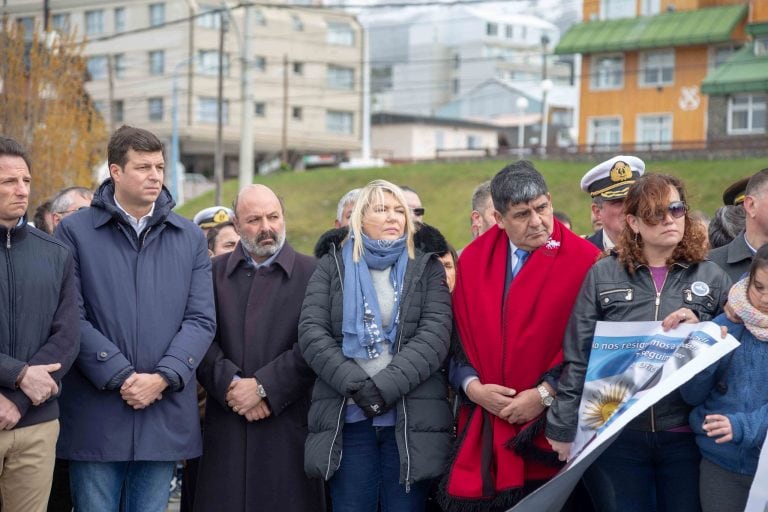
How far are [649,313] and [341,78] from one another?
58.6 m

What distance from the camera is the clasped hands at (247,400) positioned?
5266 mm

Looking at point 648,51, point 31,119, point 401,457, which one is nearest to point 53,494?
point 401,457

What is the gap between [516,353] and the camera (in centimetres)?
464

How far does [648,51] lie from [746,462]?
3972 centimetres

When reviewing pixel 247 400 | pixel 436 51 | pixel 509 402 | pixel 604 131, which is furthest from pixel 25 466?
pixel 436 51

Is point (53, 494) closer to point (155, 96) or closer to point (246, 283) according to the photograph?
point (246, 283)

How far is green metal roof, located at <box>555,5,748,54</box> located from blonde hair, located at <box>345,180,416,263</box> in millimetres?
36495

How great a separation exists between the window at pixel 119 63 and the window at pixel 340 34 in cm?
1312

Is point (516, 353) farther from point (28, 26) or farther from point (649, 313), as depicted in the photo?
point (28, 26)

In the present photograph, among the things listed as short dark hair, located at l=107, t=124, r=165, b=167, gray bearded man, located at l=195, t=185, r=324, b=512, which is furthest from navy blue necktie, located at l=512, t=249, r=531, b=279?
short dark hair, located at l=107, t=124, r=165, b=167

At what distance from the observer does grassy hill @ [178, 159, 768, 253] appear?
2956 cm

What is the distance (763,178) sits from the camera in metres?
4.74

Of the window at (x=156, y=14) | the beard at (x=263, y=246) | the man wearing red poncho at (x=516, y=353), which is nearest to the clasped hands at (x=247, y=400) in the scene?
the beard at (x=263, y=246)

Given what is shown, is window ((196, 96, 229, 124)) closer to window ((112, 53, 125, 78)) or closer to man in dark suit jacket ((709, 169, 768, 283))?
window ((112, 53, 125, 78))
